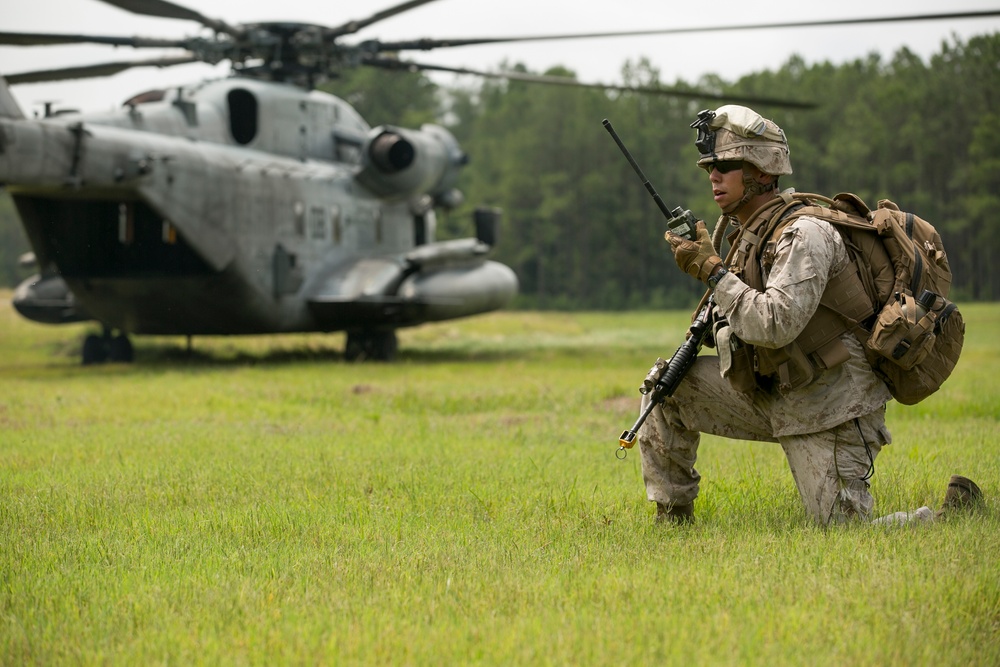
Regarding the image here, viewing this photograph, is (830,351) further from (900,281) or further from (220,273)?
A: (220,273)

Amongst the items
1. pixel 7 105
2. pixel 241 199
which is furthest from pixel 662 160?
pixel 7 105

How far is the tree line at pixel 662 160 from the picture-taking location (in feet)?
158

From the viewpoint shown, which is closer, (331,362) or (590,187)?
(331,362)

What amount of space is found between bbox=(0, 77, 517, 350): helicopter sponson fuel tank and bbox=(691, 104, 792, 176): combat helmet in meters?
9.42

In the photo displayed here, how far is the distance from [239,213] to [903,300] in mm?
12225

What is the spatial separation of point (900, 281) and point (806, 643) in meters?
2.12

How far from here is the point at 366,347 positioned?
59.2 feet

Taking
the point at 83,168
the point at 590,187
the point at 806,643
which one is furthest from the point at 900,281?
the point at 590,187

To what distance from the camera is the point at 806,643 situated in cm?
353

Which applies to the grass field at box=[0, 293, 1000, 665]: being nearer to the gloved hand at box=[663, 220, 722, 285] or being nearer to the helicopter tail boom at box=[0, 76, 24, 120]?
the gloved hand at box=[663, 220, 722, 285]

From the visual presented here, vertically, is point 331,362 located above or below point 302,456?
below

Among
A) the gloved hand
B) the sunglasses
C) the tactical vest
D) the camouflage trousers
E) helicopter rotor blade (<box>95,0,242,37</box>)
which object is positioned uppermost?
helicopter rotor blade (<box>95,0,242,37</box>)

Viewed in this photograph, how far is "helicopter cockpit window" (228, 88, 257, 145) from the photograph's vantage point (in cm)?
1686

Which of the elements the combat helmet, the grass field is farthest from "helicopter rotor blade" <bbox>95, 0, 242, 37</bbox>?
the combat helmet
